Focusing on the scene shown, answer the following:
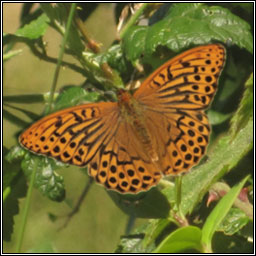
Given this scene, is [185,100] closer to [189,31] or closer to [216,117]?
[189,31]

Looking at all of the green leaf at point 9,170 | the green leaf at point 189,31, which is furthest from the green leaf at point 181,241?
the green leaf at point 9,170

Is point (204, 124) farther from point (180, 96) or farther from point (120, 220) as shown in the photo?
point (120, 220)

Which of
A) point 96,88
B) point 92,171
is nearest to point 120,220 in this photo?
point 96,88

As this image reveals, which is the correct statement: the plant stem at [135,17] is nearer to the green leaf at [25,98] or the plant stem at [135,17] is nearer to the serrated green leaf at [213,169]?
the green leaf at [25,98]

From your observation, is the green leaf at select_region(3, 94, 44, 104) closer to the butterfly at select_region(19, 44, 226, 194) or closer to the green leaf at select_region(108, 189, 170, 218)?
the butterfly at select_region(19, 44, 226, 194)

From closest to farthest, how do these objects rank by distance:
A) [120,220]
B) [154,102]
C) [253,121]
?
[253,121]
[154,102]
[120,220]
